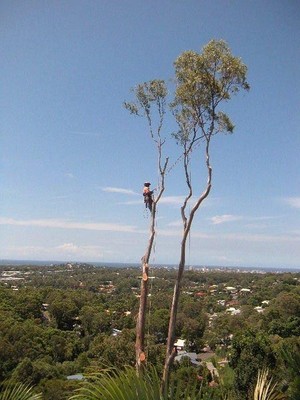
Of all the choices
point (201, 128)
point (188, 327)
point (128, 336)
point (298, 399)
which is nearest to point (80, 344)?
point (128, 336)

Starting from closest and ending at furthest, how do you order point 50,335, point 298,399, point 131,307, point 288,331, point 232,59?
1. point 298,399
2. point 232,59
3. point 50,335
4. point 288,331
5. point 131,307

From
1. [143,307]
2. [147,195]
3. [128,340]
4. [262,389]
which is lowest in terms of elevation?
[128,340]

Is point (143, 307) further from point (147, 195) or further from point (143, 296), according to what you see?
point (147, 195)

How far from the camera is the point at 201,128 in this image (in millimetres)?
6371

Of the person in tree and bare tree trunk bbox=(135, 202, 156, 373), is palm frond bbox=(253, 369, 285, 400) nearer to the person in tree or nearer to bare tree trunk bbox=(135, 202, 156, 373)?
bare tree trunk bbox=(135, 202, 156, 373)

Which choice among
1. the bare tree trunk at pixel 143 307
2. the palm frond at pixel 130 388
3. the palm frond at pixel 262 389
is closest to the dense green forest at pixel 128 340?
the palm frond at pixel 262 389

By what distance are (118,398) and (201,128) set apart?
5010 mm

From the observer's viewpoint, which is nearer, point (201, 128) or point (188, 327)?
point (201, 128)

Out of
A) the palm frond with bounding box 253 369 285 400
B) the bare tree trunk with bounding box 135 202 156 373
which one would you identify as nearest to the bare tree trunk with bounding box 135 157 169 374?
the bare tree trunk with bounding box 135 202 156 373

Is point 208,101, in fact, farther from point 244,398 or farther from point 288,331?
point 288,331

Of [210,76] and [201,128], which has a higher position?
[210,76]

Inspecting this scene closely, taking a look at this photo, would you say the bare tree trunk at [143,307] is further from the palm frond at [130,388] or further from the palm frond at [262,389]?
the palm frond at [130,388]

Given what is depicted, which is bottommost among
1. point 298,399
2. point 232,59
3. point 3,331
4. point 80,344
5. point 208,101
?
point 80,344

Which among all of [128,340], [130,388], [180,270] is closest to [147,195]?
[180,270]
